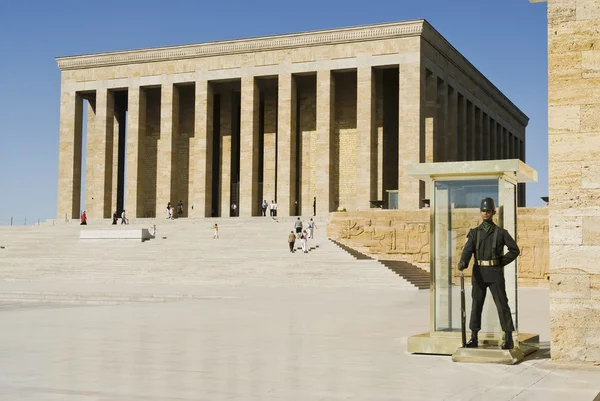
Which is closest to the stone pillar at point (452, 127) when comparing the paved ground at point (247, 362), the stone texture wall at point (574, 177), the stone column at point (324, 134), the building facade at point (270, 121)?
the building facade at point (270, 121)

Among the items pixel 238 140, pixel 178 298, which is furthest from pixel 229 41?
pixel 178 298

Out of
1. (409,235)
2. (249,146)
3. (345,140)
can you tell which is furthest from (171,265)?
(345,140)

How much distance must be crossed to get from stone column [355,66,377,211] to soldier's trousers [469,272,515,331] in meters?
32.2

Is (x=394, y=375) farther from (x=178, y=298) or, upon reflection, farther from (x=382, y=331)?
(x=178, y=298)

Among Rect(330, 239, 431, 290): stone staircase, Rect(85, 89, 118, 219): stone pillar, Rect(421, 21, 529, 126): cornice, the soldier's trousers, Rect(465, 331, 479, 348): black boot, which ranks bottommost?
Rect(330, 239, 431, 290): stone staircase

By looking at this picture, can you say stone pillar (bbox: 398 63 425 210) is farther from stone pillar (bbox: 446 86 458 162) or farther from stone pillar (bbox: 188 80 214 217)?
stone pillar (bbox: 188 80 214 217)

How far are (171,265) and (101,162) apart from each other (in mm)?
20898

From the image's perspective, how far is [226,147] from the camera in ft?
154

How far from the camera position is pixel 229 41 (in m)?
43.8

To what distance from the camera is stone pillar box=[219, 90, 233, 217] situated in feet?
150

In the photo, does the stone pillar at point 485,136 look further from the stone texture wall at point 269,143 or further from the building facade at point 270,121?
the stone texture wall at point 269,143

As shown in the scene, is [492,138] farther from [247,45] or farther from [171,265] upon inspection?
[171,265]

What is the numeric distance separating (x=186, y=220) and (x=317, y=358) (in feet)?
110

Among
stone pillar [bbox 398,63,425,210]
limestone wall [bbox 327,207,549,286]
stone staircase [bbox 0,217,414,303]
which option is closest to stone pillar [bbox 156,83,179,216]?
stone staircase [bbox 0,217,414,303]
